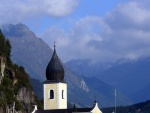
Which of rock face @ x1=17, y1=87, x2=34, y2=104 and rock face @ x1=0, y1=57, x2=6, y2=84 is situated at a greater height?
rock face @ x1=0, y1=57, x2=6, y2=84

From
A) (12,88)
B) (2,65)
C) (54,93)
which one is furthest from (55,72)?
(12,88)

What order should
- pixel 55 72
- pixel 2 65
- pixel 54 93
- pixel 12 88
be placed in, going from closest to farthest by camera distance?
pixel 54 93 → pixel 55 72 → pixel 2 65 → pixel 12 88

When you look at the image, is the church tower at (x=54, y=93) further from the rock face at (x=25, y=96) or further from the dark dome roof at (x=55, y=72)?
the rock face at (x=25, y=96)

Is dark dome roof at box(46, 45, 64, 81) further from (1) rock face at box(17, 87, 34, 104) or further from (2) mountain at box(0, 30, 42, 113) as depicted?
(1) rock face at box(17, 87, 34, 104)

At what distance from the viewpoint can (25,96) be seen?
14000 centimetres

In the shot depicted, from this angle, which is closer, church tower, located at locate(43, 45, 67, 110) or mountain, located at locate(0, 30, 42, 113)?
church tower, located at locate(43, 45, 67, 110)

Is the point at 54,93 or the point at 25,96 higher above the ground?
the point at 25,96

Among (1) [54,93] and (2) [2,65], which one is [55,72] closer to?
(1) [54,93]

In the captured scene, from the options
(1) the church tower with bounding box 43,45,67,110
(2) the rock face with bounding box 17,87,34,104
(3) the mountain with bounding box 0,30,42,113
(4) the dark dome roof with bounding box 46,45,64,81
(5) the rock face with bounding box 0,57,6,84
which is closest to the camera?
(1) the church tower with bounding box 43,45,67,110

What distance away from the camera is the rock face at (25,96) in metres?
138

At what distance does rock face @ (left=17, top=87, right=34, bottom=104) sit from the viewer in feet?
452

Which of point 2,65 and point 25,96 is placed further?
point 25,96

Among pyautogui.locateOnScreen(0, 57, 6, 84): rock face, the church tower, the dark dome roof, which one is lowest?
the church tower

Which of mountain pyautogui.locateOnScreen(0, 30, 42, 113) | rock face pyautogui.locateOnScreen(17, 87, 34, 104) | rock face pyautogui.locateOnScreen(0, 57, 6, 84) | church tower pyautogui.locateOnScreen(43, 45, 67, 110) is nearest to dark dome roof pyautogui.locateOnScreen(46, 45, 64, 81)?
church tower pyautogui.locateOnScreen(43, 45, 67, 110)
